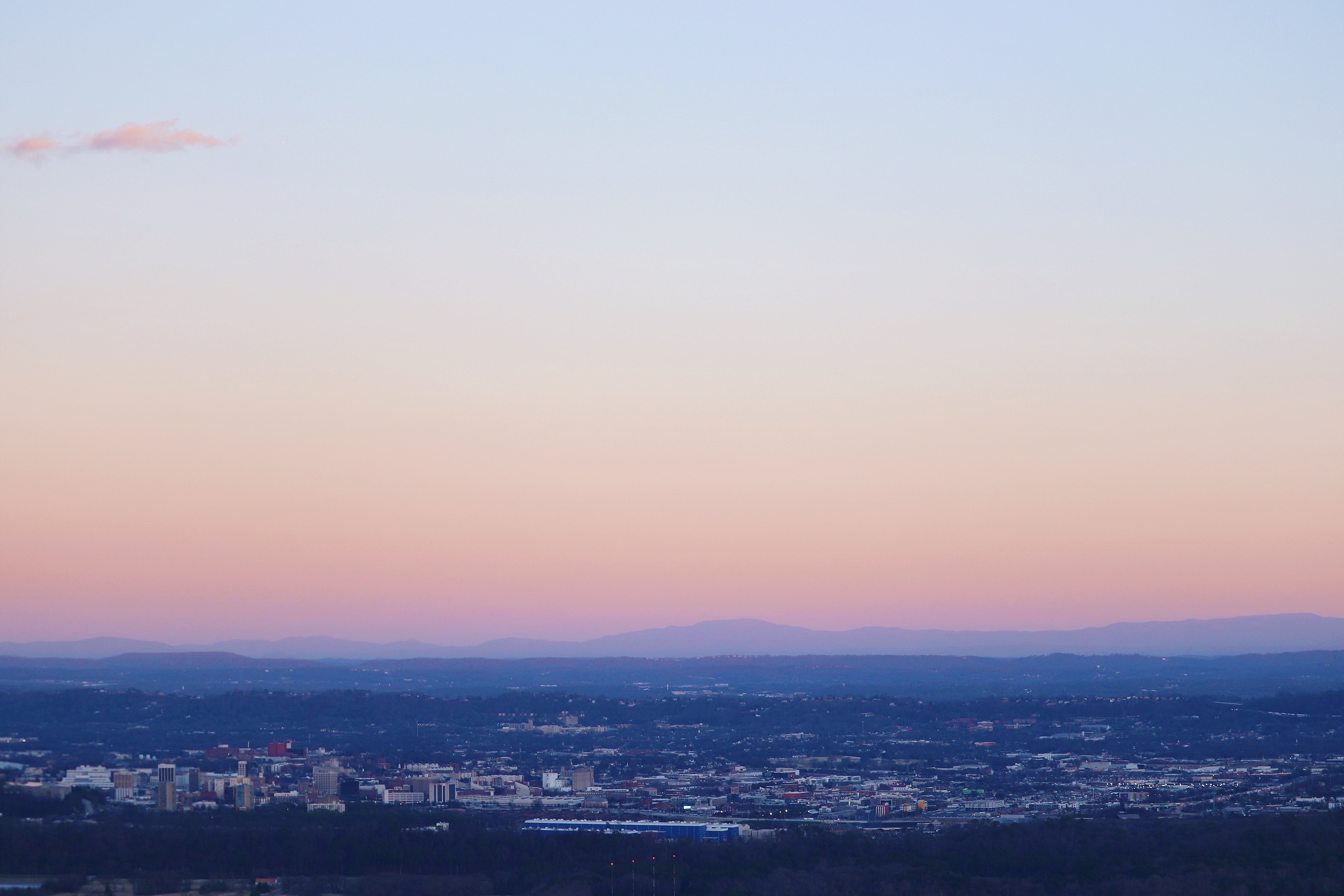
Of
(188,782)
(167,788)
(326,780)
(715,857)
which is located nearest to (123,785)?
(167,788)

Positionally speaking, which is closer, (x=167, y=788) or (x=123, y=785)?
(x=167, y=788)

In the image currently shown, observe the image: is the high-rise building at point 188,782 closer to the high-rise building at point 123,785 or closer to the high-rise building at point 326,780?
the high-rise building at point 123,785

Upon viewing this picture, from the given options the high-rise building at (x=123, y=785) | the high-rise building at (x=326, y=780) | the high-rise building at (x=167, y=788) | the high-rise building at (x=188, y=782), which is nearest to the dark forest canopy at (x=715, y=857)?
the high-rise building at (x=167, y=788)

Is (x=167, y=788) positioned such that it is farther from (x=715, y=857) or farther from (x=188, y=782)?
(x=715, y=857)

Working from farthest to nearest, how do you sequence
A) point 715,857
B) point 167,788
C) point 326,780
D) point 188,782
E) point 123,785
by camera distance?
1. point 326,780
2. point 188,782
3. point 123,785
4. point 167,788
5. point 715,857

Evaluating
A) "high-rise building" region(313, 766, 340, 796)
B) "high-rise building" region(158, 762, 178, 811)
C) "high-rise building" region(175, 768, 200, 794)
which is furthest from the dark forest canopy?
"high-rise building" region(313, 766, 340, 796)

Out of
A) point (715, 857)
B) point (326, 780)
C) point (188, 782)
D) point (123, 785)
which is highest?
point (123, 785)

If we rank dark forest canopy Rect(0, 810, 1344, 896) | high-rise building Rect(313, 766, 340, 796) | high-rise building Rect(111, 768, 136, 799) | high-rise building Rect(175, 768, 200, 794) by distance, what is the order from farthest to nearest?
high-rise building Rect(313, 766, 340, 796), high-rise building Rect(175, 768, 200, 794), high-rise building Rect(111, 768, 136, 799), dark forest canopy Rect(0, 810, 1344, 896)

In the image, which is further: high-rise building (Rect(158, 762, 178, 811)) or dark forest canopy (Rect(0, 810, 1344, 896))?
high-rise building (Rect(158, 762, 178, 811))

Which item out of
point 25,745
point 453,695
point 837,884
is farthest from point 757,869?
point 453,695

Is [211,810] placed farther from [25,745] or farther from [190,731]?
[190,731]

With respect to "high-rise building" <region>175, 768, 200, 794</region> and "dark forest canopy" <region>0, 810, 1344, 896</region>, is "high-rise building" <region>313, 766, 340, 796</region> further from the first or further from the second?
"dark forest canopy" <region>0, 810, 1344, 896</region>

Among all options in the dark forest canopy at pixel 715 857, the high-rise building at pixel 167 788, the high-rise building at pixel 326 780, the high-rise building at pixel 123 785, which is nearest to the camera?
the dark forest canopy at pixel 715 857
